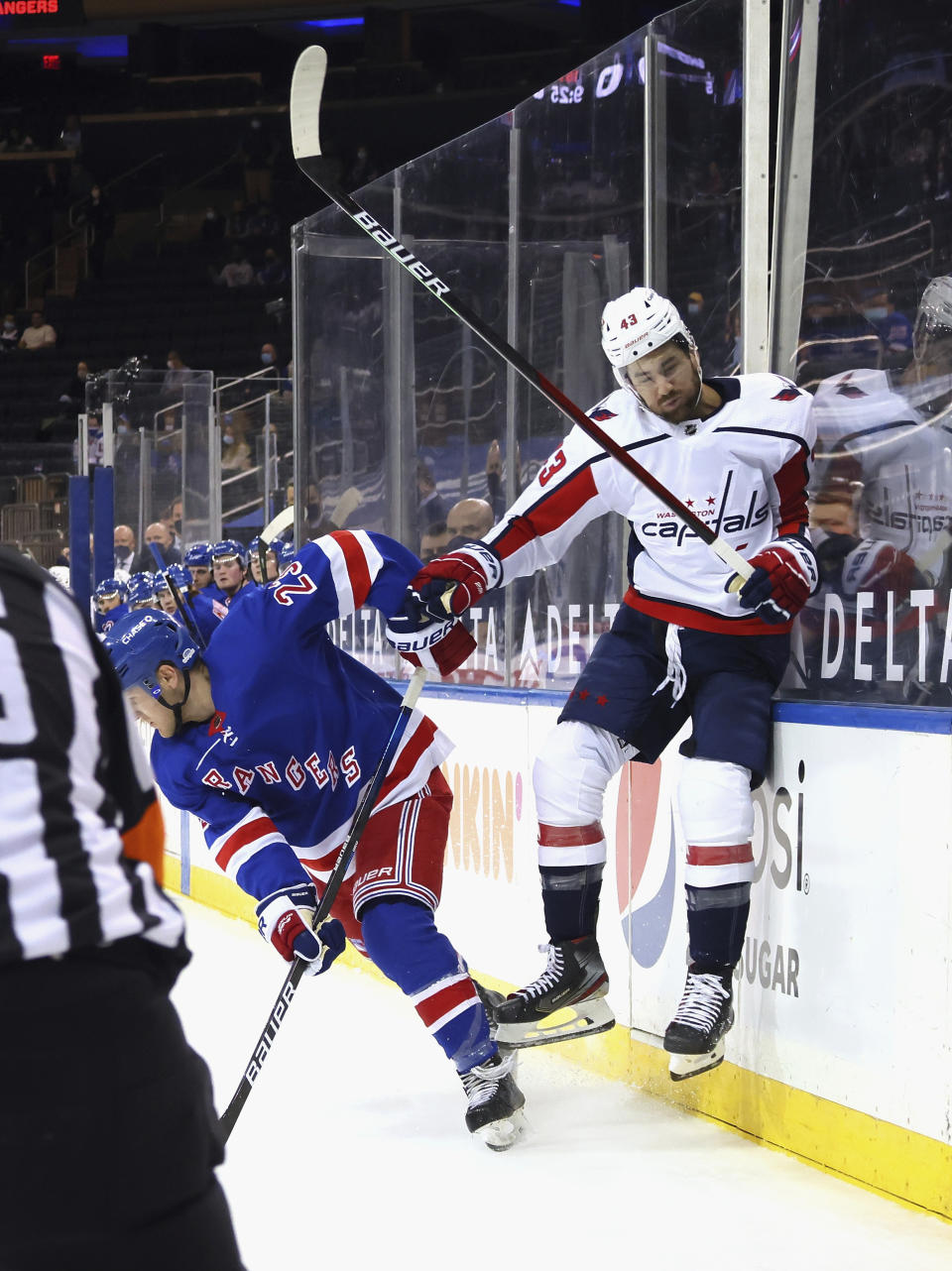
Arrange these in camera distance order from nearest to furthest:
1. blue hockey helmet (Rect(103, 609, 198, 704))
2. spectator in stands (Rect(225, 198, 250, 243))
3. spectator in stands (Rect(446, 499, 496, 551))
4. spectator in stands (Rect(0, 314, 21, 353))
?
blue hockey helmet (Rect(103, 609, 198, 704)), spectator in stands (Rect(446, 499, 496, 551)), spectator in stands (Rect(0, 314, 21, 353)), spectator in stands (Rect(225, 198, 250, 243))

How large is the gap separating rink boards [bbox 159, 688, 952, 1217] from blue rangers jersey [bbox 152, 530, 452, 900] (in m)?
0.58

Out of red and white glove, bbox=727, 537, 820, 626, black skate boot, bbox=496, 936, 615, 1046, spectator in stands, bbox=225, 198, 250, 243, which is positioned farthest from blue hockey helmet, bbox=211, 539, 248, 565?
spectator in stands, bbox=225, 198, 250, 243

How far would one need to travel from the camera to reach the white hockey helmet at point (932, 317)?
8.39ft

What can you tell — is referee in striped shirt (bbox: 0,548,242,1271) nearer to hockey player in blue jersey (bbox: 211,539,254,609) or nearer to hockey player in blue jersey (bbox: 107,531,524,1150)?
hockey player in blue jersey (bbox: 107,531,524,1150)

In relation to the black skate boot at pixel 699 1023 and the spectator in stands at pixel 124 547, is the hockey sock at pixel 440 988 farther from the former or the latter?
the spectator in stands at pixel 124 547

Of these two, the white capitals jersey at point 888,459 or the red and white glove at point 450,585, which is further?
the red and white glove at point 450,585

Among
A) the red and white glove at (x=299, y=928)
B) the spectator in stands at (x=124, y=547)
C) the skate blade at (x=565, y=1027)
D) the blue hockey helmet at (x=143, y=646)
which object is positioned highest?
the blue hockey helmet at (x=143, y=646)

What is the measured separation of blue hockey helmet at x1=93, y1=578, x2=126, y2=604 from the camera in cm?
733

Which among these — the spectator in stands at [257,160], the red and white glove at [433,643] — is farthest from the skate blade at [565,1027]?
the spectator in stands at [257,160]

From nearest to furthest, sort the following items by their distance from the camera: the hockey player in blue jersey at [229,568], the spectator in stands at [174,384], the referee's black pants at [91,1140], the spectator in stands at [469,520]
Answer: the referee's black pants at [91,1140]
the spectator in stands at [469,520]
the hockey player in blue jersey at [229,568]
the spectator in stands at [174,384]

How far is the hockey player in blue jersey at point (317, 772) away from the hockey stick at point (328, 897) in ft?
0.08

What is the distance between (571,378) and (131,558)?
5087 mm

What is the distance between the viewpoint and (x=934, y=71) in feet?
8.43

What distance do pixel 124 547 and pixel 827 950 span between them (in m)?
6.49
